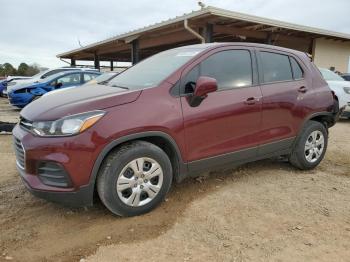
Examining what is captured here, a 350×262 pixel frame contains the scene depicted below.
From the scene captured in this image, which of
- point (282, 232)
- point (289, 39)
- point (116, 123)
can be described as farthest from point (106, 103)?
point (289, 39)

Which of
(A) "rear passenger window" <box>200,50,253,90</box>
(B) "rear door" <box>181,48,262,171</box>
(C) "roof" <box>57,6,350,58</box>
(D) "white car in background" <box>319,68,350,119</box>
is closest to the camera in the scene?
(B) "rear door" <box>181,48,262,171</box>

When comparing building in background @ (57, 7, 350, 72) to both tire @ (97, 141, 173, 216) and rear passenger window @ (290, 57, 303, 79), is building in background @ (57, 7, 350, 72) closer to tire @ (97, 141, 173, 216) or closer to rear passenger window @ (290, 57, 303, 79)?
rear passenger window @ (290, 57, 303, 79)

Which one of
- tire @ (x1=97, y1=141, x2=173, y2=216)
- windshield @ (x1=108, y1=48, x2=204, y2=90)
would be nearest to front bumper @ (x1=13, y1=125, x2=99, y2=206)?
tire @ (x1=97, y1=141, x2=173, y2=216)

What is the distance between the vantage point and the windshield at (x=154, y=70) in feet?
12.5

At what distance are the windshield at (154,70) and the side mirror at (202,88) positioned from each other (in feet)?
1.19

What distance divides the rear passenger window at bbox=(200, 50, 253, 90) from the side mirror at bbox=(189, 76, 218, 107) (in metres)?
0.33

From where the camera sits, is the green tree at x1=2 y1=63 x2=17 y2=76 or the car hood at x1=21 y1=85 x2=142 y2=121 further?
the green tree at x1=2 y1=63 x2=17 y2=76

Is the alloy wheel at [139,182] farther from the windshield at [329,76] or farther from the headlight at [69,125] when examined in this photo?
the windshield at [329,76]

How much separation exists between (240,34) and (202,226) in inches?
505

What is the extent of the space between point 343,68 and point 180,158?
1816 centimetres

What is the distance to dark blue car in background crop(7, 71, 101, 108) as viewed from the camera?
1249cm

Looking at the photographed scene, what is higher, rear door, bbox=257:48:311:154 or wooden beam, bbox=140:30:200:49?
wooden beam, bbox=140:30:200:49

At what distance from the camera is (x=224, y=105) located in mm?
3908

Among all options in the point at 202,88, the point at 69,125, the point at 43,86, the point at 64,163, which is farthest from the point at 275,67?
the point at 43,86
